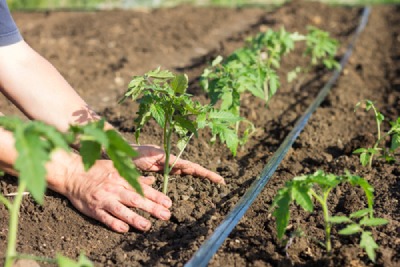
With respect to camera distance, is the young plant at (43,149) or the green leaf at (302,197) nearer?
the young plant at (43,149)

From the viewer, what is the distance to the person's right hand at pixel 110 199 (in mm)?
2482

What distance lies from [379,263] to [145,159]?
3.79 feet

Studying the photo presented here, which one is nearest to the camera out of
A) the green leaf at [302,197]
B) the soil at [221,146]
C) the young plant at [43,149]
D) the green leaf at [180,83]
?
the young plant at [43,149]

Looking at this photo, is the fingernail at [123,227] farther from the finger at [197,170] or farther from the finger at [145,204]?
the finger at [197,170]

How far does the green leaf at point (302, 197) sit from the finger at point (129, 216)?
0.72 m

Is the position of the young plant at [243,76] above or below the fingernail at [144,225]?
above

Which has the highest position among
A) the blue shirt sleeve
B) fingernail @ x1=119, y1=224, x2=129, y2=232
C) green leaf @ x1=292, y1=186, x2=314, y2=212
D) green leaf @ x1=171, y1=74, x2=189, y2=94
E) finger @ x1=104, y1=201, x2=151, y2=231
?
the blue shirt sleeve

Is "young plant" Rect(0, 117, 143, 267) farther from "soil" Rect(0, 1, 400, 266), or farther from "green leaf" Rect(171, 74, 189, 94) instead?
"green leaf" Rect(171, 74, 189, 94)

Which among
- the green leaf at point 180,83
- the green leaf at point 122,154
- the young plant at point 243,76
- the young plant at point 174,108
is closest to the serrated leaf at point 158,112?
the young plant at point 174,108

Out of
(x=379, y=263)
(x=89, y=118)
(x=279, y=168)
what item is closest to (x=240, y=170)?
(x=279, y=168)

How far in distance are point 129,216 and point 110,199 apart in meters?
0.10

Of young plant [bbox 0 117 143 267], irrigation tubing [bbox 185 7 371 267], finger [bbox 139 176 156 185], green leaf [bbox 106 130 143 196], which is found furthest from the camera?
finger [bbox 139 176 156 185]

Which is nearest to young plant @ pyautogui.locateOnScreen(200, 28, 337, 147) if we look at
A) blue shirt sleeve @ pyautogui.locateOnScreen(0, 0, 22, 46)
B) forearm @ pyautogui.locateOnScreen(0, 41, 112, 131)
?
forearm @ pyautogui.locateOnScreen(0, 41, 112, 131)

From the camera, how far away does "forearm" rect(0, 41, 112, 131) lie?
9.01 ft
